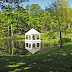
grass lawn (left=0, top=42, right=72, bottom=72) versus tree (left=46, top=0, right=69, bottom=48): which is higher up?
tree (left=46, top=0, right=69, bottom=48)

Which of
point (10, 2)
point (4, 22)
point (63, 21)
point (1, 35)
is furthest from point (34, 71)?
point (4, 22)

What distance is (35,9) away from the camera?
3017 inches

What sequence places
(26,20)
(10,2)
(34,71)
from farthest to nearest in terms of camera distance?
(26,20) < (10,2) < (34,71)

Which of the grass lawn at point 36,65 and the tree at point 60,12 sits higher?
the tree at point 60,12

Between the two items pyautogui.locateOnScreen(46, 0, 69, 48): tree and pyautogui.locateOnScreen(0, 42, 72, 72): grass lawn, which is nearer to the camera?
pyautogui.locateOnScreen(0, 42, 72, 72): grass lawn

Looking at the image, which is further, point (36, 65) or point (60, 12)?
point (60, 12)

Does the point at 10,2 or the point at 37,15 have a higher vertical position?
the point at 37,15

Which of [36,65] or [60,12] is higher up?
[60,12]

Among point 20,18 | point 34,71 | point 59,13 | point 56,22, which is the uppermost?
point 20,18

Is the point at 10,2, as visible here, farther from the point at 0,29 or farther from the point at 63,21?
the point at 0,29

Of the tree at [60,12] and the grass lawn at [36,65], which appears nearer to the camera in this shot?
the grass lawn at [36,65]

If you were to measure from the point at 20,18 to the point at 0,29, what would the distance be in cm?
1291

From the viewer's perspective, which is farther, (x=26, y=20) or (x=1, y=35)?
(x=26, y=20)

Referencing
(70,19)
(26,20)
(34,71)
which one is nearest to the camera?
(34,71)
